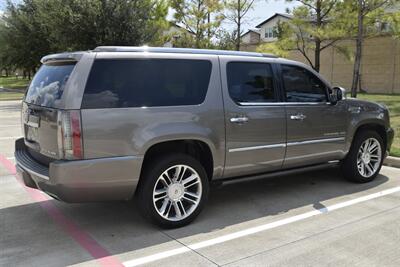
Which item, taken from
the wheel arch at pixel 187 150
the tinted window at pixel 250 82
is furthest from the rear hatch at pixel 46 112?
the tinted window at pixel 250 82

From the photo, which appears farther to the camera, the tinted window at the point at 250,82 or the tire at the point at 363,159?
the tire at the point at 363,159

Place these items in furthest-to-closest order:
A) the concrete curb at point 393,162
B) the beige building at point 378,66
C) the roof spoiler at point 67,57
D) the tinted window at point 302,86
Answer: the beige building at point 378,66 → the concrete curb at point 393,162 → the tinted window at point 302,86 → the roof spoiler at point 67,57

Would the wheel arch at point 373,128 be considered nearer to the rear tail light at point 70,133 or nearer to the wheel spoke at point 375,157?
the wheel spoke at point 375,157

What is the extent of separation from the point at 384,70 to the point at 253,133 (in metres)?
24.0

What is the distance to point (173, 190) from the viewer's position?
182 inches

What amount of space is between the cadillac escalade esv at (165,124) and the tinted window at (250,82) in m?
0.01

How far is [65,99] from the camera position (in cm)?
404

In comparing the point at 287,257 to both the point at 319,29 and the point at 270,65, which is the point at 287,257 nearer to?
the point at 270,65

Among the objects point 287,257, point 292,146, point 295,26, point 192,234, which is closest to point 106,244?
point 192,234

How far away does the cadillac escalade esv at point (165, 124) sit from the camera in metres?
4.08

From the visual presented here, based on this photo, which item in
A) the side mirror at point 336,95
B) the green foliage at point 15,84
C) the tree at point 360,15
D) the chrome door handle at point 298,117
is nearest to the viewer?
the chrome door handle at point 298,117

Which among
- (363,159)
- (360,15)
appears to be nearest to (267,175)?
(363,159)

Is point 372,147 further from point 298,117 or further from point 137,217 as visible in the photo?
point 137,217

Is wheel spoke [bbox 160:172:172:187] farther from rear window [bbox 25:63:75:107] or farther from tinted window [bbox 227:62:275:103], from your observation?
rear window [bbox 25:63:75:107]
